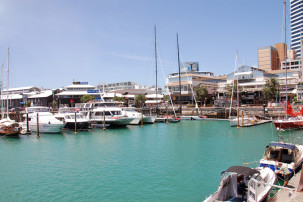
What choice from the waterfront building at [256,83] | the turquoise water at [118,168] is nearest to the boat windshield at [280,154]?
the turquoise water at [118,168]

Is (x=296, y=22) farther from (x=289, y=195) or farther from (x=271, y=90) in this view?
(x=289, y=195)

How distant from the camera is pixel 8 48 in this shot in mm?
52281

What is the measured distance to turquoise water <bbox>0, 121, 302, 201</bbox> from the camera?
60.2 feet

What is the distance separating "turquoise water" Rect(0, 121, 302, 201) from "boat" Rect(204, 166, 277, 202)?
2885 mm

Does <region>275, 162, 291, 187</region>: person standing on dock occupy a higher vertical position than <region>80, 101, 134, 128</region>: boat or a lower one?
lower

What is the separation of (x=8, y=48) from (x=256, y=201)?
56549 millimetres

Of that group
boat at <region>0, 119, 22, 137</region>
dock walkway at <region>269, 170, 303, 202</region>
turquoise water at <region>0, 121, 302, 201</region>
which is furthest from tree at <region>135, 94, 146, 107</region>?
dock walkway at <region>269, 170, 303, 202</region>

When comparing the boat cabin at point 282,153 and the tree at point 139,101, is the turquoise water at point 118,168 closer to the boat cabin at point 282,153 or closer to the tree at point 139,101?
the boat cabin at point 282,153

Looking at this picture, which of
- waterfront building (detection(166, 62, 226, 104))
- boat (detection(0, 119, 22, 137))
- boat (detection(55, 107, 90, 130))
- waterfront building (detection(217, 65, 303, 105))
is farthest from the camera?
waterfront building (detection(166, 62, 226, 104))

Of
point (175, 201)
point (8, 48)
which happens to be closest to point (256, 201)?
point (175, 201)

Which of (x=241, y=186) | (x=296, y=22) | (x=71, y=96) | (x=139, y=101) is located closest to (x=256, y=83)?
(x=139, y=101)

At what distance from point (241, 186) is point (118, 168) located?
42.3ft

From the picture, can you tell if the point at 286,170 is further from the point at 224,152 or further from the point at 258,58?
the point at 258,58

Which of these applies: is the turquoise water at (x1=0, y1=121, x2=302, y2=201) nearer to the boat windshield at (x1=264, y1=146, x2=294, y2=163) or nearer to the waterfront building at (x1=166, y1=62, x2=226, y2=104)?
the boat windshield at (x1=264, y1=146, x2=294, y2=163)
